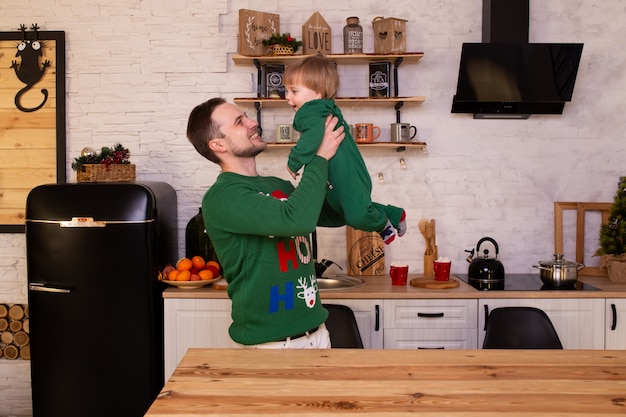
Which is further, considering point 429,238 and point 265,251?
point 429,238

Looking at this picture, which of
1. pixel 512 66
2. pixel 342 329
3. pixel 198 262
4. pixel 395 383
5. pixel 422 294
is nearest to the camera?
pixel 395 383

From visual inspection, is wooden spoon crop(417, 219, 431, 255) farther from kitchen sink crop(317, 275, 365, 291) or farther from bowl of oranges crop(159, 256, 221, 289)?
bowl of oranges crop(159, 256, 221, 289)

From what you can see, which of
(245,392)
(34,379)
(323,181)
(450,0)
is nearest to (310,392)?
(245,392)

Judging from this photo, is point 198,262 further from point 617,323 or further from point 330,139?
point 617,323

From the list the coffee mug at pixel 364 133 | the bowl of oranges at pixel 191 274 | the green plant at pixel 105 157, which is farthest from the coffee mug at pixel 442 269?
the green plant at pixel 105 157

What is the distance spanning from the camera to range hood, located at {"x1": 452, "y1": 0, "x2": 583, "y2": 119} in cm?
340

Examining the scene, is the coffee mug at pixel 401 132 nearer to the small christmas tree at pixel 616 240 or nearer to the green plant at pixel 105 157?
the small christmas tree at pixel 616 240

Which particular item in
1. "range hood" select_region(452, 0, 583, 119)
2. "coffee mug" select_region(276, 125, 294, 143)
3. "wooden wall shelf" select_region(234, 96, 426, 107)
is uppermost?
"range hood" select_region(452, 0, 583, 119)

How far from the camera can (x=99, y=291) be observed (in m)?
3.12

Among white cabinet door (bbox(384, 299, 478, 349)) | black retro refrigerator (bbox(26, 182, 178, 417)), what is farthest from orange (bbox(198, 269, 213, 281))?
white cabinet door (bbox(384, 299, 478, 349))

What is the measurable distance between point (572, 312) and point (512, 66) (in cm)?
136

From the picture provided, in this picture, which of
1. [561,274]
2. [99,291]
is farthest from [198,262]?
[561,274]

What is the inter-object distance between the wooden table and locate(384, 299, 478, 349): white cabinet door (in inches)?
53.2

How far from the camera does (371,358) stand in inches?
66.0
